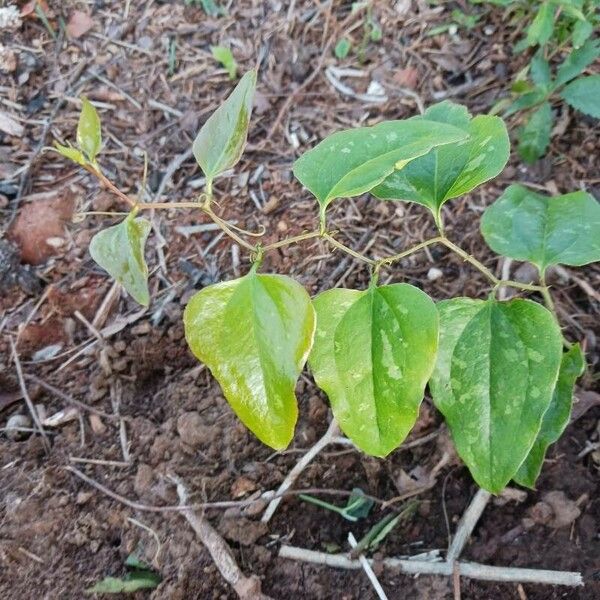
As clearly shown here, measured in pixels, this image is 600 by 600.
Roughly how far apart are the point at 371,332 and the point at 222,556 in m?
0.52

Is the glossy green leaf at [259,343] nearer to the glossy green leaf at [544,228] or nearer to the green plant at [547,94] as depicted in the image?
the glossy green leaf at [544,228]

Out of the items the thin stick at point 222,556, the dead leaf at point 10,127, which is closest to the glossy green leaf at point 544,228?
the thin stick at point 222,556

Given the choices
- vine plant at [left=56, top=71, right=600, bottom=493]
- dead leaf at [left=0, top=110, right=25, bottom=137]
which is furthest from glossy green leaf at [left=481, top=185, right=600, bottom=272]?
dead leaf at [left=0, top=110, right=25, bottom=137]

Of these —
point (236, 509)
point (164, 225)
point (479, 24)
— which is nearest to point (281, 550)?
point (236, 509)

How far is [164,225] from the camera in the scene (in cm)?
163

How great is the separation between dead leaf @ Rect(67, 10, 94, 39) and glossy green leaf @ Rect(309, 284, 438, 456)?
1228 mm

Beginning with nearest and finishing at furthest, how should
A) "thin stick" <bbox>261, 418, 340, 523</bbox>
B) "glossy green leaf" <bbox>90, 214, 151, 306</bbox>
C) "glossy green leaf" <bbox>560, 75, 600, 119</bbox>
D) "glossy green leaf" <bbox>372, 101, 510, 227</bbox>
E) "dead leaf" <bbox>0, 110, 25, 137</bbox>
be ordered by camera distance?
"glossy green leaf" <bbox>90, 214, 151, 306</bbox>
"glossy green leaf" <bbox>372, 101, 510, 227</bbox>
"thin stick" <bbox>261, 418, 340, 523</bbox>
"glossy green leaf" <bbox>560, 75, 600, 119</bbox>
"dead leaf" <bbox>0, 110, 25, 137</bbox>

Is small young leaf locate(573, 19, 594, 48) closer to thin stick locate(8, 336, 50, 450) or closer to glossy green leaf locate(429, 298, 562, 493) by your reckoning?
glossy green leaf locate(429, 298, 562, 493)

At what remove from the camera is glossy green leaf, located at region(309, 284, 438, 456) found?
3.17ft

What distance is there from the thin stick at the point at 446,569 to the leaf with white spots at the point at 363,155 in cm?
65

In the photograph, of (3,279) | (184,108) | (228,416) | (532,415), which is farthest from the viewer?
(184,108)

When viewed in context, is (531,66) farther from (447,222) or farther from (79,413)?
(79,413)

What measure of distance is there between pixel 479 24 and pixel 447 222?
57 cm

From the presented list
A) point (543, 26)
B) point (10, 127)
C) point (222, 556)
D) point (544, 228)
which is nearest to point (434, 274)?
point (544, 228)
